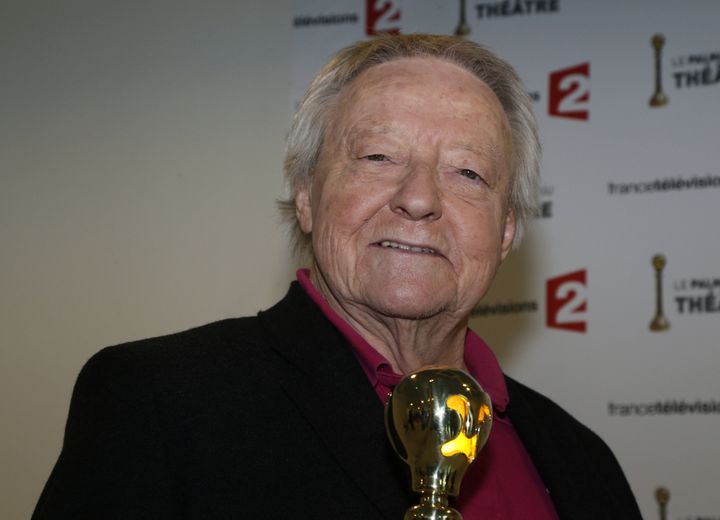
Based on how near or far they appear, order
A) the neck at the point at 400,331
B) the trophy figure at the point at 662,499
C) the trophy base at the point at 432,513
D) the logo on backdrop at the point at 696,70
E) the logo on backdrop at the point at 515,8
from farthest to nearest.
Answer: the logo on backdrop at the point at 515,8 → the logo on backdrop at the point at 696,70 → the trophy figure at the point at 662,499 → the neck at the point at 400,331 → the trophy base at the point at 432,513

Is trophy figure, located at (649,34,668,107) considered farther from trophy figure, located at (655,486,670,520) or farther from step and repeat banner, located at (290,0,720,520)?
trophy figure, located at (655,486,670,520)

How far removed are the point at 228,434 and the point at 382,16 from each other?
2.06 m

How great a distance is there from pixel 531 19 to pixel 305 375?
1.92 metres

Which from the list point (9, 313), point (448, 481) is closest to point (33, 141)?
point (9, 313)

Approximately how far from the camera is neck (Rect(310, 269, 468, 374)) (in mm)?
1603

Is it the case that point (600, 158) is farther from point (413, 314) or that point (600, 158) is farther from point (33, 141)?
point (33, 141)

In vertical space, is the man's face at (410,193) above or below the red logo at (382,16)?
below

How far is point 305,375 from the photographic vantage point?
56.7 inches

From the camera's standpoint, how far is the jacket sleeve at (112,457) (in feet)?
3.95

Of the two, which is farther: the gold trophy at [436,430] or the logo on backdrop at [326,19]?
the logo on backdrop at [326,19]

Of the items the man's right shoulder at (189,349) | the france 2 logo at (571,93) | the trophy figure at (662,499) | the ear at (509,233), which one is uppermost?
the france 2 logo at (571,93)

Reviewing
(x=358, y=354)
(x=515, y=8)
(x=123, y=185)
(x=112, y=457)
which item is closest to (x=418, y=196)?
(x=358, y=354)

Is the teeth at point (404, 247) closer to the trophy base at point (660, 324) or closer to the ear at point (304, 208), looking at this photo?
the ear at point (304, 208)

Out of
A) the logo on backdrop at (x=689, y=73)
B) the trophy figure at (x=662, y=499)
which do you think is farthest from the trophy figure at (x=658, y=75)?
the trophy figure at (x=662, y=499)
